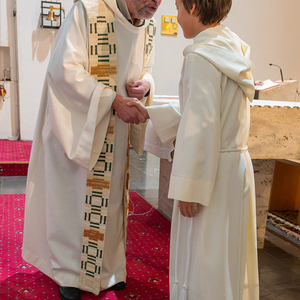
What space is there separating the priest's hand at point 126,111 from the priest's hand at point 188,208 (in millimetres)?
538

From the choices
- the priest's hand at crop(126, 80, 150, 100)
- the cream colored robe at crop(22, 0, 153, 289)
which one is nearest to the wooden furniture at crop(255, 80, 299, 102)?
the cream colored robe at crop(22, 0, 153, 289)

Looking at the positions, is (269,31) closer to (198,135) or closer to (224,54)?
(224,54)

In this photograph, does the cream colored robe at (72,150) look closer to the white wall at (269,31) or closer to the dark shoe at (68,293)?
the dark shoe at (68,293)

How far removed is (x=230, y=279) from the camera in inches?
60.2

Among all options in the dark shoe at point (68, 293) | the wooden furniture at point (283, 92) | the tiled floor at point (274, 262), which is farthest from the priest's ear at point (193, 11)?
the wooden furniture at point (283, 92)

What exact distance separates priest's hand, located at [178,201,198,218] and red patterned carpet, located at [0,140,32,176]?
12.8ft

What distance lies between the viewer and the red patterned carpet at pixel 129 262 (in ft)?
7.09

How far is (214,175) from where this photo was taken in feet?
4.83

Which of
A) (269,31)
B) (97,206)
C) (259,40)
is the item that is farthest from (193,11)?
(269,31)

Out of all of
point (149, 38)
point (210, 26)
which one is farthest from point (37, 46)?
point (210, 26)

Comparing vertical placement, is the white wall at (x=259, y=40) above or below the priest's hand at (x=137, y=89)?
above

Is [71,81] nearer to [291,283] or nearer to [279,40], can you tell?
[291,283]

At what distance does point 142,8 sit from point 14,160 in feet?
12.3

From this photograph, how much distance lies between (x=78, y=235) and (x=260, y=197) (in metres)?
1.65
